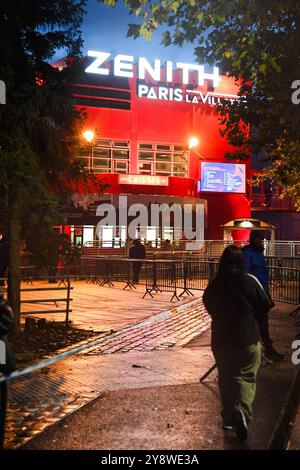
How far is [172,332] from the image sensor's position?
10.6 metres

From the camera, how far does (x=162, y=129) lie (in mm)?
33562

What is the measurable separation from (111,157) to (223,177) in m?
7.33

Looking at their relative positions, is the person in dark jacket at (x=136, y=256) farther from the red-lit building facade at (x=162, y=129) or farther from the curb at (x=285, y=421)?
the curb at (x=285, y=421)

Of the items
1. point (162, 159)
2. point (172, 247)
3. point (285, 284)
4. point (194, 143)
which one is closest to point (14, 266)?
point (285, 284)

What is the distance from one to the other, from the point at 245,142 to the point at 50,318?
6.43 metres

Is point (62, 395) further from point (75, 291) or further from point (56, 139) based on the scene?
point (75, 291)

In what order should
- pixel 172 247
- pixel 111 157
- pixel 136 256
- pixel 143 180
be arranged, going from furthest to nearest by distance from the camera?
pixel 111 157 < pixel 143 180 < pixel 172 247 < pixel 136 256

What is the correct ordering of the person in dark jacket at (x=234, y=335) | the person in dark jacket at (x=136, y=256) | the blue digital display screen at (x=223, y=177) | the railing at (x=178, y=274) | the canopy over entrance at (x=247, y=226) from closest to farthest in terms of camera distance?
the person in dark jacket at (x=234, y=335)
the railing at (x=178, y=274)
the person in dark jacket at (x=136, y=256)
the canopy over entrance at (x=247, y=226)
the blue digital display screen at (x=223, y=177)

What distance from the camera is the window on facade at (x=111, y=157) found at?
3244cm

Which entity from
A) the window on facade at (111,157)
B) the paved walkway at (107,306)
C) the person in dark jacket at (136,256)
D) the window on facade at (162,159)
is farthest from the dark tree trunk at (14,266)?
the window on facade at (162,159)

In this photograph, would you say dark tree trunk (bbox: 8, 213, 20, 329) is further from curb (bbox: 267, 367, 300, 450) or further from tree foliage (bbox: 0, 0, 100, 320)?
curb (bbox: 267, 367, 300, 450)

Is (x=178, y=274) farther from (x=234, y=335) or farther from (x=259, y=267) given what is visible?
(x=234, y=335)
